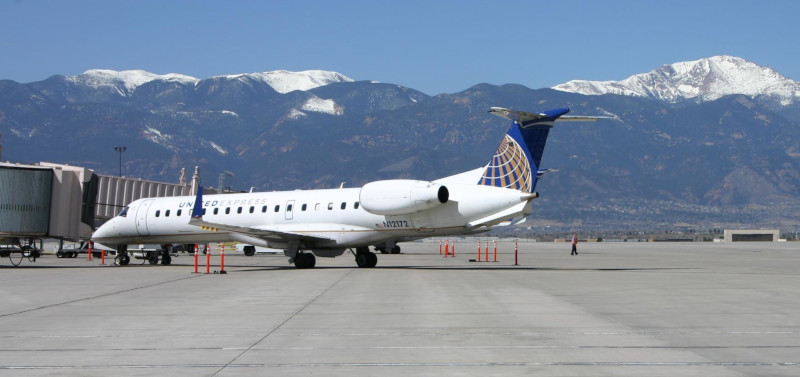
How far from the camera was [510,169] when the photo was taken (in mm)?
29562

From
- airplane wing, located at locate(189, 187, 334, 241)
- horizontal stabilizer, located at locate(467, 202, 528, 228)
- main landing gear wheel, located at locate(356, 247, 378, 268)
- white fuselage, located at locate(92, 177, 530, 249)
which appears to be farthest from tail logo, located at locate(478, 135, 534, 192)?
airplane wing, located at locate(189, 187, 334, 241)

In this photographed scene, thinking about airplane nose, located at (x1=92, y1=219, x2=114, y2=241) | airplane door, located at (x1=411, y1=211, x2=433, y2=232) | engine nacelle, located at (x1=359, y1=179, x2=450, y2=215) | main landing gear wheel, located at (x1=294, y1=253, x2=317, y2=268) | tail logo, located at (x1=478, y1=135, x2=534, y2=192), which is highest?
tail logo, located at (x1=478, y1=135, x2=534, y2=192)

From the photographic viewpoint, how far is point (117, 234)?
1519 inches

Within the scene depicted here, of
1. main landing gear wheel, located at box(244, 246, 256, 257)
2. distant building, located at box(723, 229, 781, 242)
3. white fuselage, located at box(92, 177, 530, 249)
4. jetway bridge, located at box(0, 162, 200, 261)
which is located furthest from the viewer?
distant building, located at box(723, 229, 781, 242)

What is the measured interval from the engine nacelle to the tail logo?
1566mm

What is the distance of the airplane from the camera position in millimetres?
29250

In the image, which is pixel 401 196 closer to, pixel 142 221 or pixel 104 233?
pixel 142 221

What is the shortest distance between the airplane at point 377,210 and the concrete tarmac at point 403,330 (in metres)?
7.20

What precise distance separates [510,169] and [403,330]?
1676 cm

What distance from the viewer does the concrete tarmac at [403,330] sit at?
10305mm

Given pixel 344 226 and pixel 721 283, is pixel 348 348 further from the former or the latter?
pixel 344 226

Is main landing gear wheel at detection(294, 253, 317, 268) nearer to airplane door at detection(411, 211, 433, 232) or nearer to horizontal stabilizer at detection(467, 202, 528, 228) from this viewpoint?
airplane door at detection(411, 211, 433, 232)

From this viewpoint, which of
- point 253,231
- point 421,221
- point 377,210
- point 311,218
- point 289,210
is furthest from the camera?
point 289,210

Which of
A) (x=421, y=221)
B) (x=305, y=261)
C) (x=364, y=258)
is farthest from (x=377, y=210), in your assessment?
(x=305, y=261)
